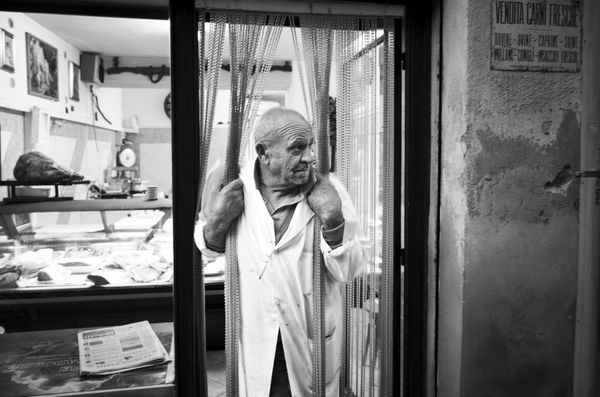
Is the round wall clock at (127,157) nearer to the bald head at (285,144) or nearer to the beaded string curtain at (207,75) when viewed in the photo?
the beaded string curtain at (207,75)

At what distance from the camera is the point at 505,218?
83.7 inches

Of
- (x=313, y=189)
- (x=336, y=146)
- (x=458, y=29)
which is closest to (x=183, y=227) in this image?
(x=313, y=189)

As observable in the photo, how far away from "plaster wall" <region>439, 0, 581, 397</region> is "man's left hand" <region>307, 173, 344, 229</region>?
1.73 ft

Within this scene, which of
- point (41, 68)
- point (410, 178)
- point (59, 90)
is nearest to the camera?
point (410, 178)

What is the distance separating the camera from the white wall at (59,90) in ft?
12.8

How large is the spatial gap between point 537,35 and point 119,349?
258 centimetres

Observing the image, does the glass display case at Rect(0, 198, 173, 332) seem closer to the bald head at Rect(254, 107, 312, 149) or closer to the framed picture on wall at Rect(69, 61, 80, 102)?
the bald head at Rect(254, 107, 312, 149)

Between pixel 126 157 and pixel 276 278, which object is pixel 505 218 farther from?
pixel 126 157

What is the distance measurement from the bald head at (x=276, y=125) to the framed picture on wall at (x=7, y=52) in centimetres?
279

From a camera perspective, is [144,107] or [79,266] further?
[144,107]

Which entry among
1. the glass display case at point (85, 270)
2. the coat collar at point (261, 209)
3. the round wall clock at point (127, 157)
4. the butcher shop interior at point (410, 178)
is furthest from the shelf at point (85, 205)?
the round wall clock at point (127, 157)

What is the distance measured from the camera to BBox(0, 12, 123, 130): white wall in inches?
154

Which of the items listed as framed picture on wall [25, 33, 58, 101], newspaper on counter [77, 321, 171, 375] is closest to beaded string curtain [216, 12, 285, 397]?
newspaper on counter [77, 321, 171, 375]

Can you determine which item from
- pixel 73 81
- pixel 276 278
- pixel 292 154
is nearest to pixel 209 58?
pixel 292 154
